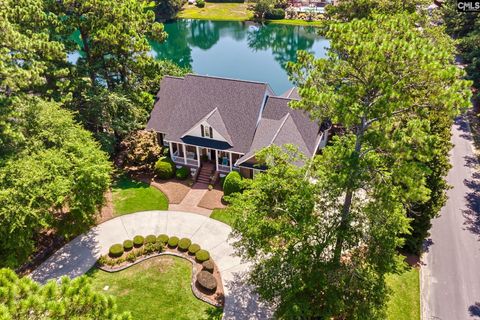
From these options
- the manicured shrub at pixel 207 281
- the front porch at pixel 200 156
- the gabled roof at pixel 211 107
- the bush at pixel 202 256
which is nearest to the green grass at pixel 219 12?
the gabled roof at pixel 211 107

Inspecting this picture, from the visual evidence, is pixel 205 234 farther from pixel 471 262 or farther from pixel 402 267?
pixel 471 262

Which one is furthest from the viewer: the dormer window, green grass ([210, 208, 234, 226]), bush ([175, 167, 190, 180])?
bush ([175, 167, 190, 180])

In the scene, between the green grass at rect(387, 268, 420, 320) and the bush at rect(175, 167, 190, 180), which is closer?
the green grass at rect(387, 268, 420, 320)

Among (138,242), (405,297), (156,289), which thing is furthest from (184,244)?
(405,297)

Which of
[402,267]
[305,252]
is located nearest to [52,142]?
[305,252]

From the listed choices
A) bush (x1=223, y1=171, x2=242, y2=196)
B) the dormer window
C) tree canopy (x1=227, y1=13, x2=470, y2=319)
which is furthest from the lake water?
tree canopy (x1=227, y1=13, x2=470, y2=319)

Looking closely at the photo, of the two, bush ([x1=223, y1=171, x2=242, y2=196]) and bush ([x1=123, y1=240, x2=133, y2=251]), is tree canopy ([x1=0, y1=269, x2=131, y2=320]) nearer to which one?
bush ([x1=123, y1=240, x2=133, y2=251])

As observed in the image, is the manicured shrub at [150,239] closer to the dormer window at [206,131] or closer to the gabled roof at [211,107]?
the gabled roof at [211,107]

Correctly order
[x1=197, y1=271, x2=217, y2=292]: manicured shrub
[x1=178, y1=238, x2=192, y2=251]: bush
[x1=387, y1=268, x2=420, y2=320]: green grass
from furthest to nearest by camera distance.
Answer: [x1=178, y1=238, x2=192, y2=251]: bush
[x1=197, y1=271, x2=217, y2=292]: manicured shrub
[x1=387, y1=268, x2=420, y2=320]: green grass
